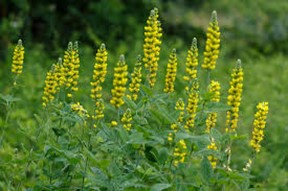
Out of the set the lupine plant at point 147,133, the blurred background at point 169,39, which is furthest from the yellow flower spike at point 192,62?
the blurred background at point 169,39

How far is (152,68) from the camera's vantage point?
10.2ft

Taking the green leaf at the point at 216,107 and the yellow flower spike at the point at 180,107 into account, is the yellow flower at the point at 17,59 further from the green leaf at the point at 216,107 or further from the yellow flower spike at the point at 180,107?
the green leaf at the point at 216,107

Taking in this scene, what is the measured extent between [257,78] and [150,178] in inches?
216

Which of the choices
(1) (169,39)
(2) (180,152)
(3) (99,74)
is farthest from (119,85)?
(1) (169,39)

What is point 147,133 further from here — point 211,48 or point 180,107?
point 211,48

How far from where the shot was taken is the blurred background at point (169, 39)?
6.13 m

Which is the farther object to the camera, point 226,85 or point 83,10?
point 83,10

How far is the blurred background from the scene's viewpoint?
6.13 metres

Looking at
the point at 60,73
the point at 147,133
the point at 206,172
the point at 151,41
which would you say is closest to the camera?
the point at 147,133

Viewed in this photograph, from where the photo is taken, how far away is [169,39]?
915 centimetres

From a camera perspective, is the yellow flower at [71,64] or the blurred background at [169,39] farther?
the blurred background at [169,39]

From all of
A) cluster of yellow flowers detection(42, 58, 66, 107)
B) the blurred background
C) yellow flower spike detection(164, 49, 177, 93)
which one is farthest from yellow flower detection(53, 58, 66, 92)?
the blurred background

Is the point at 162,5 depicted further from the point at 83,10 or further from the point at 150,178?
the point at 150,178

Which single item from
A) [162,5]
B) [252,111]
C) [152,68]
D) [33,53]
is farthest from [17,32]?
[152,68]
